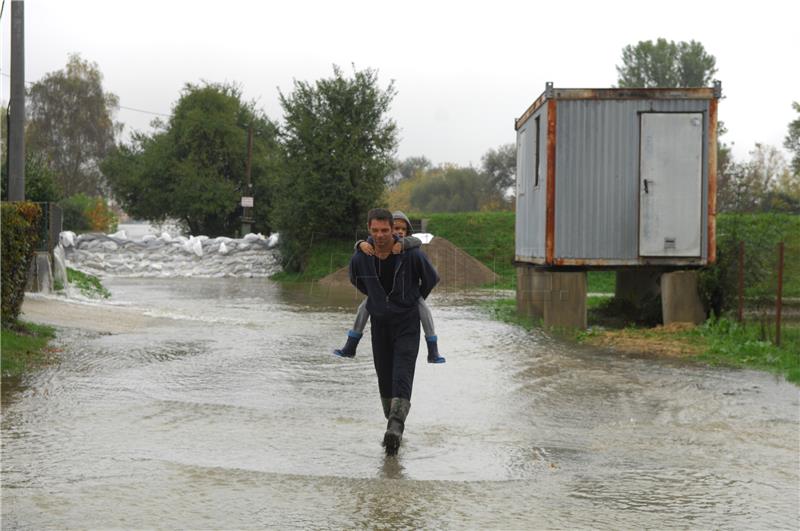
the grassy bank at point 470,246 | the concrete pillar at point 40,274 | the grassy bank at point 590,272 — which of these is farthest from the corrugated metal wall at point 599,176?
the grassy bank at point 470,246

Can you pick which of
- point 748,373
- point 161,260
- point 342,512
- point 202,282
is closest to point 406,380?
point 342,512

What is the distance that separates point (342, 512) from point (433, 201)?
87767mm

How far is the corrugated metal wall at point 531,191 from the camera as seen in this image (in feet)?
56.9

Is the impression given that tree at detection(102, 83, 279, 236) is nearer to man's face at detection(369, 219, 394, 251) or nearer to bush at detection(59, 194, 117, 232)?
bush at detection(59, 194, 117, 232)

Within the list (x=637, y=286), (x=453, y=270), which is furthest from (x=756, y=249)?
(x=453, y=270)

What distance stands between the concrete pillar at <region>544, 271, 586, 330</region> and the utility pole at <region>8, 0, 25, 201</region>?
979 centimetres

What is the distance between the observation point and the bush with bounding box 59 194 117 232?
59872mm

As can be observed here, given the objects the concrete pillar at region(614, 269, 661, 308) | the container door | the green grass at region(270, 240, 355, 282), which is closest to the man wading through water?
the container door

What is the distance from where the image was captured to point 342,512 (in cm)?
560

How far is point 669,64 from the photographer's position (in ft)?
248

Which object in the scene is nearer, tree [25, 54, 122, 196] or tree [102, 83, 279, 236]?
tree [102, 83, 279, 236]

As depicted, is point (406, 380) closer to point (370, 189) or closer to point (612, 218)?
point (612, 218)

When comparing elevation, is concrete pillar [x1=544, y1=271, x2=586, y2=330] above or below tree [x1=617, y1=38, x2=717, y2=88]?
below

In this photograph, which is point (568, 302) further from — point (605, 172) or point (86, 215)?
point (86, 215)
